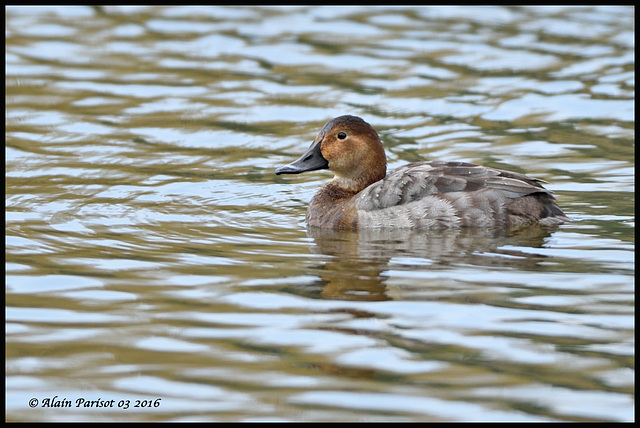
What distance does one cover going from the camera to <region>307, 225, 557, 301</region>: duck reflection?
269 inches

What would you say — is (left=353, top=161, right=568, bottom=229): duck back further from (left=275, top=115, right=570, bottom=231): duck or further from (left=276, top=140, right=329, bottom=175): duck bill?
(left=276, top=140, right=329, bottom=175): duck bill

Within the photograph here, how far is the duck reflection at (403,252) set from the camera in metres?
6.82

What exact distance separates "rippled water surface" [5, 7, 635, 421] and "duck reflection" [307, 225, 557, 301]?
3 cm

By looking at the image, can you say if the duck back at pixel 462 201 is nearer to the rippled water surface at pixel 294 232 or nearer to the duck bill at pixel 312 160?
the rippled water surface at pixel 294 232

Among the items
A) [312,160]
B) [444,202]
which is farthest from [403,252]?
[312,160]

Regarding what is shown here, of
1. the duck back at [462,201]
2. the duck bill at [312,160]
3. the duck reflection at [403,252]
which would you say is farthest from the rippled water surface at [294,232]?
the duck bill at [312,160]

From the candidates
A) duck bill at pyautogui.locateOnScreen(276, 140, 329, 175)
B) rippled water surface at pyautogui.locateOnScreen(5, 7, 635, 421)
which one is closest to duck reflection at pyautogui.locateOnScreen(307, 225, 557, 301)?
rippled water surface at pyautogui.locateOnScreen(5, 7, 635, 421)

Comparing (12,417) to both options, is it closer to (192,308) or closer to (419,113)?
(192,308)

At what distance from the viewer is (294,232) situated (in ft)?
27.6

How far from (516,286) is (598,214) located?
2.31 meters

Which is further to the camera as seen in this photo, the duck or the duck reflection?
the duck

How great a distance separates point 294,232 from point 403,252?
1133 millimetres

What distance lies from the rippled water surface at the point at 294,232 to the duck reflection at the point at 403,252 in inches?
1.2

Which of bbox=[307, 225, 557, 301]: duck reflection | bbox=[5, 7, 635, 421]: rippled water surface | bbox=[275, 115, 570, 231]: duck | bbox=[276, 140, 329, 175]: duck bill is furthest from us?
bbox=[276, 140, 329, 175]: duck bill
